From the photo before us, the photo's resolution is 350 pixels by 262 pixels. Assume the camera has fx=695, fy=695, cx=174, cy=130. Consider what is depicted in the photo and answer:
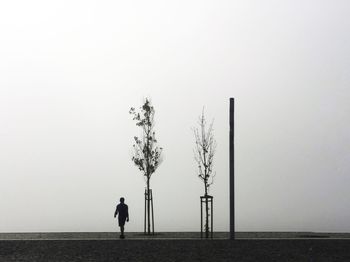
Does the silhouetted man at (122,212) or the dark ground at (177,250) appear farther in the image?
the silhouetted man at (122,212)

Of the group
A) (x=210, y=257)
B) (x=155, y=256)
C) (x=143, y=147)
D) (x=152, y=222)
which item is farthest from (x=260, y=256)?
(x=143, y=147)

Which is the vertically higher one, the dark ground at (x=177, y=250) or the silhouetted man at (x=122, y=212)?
the silhouetted man at (x=122, y=212)

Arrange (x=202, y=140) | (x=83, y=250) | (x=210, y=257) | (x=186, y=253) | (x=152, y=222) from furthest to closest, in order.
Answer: (x=202, y=140), (x=152, y=222), (x=83, y=250), (x=186, y=253), (x=210, y=257)

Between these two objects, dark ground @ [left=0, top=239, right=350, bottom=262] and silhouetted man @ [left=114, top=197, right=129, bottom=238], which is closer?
dark ground @ [left=0, top=239, right=350, bottom=262]

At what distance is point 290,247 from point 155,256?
18.4 feet

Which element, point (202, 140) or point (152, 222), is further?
point (202, 140)

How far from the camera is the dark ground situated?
20.3 metres

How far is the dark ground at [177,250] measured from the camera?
20.3m

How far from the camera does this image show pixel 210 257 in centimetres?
2031

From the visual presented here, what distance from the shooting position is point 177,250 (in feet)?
74.9

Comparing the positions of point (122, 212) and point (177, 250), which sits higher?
point (122, 212)

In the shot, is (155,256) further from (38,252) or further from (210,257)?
(38,252)

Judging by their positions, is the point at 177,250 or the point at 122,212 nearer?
the point at 177,250

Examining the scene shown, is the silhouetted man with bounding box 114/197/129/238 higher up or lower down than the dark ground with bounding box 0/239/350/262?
higher up
